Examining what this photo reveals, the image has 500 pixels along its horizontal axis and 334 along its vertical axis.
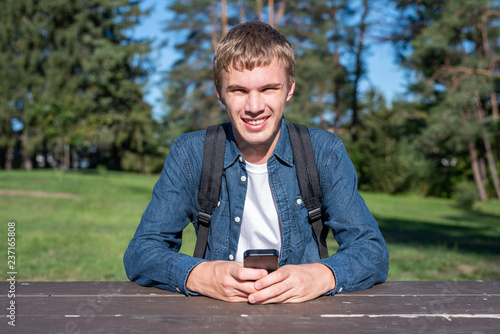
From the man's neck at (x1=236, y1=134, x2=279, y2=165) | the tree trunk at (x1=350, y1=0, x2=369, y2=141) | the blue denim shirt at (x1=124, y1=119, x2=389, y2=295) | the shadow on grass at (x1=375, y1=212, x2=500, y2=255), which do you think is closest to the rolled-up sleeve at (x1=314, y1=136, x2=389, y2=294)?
the blue denim shirt at (x1=124, y1=119, x2=389, y2=295)

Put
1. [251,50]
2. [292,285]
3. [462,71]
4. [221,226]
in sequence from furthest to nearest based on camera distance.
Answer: [462,71]
[221,226]
[251,50]
[292,285]

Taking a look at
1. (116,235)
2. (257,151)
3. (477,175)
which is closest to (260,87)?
(257,151)

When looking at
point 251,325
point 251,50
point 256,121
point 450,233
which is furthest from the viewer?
point 450,233

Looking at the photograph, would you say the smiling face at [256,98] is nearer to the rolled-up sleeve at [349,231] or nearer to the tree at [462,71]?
the rolled-up sleeve at [349,231]

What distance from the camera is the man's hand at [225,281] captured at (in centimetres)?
179

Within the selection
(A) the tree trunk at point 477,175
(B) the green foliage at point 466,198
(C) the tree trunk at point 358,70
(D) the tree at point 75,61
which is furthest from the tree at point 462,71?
(D) the tree at point 75,61

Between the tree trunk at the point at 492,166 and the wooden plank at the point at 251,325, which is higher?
the wooden plank at the point at 251,325

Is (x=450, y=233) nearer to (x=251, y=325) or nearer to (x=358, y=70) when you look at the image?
(x=251, y=325)

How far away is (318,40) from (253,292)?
3021 centimetres

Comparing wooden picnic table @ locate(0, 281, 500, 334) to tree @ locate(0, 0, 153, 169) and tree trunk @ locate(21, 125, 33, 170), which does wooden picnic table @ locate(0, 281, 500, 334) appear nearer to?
tree @ locate(0, 0, 153, 169)

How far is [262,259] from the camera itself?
5.71 ft

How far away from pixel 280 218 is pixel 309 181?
A: 0.76 feet

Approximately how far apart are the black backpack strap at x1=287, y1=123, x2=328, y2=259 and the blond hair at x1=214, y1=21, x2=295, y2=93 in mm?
299

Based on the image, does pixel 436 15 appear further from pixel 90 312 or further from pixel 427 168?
pixel 90 312
